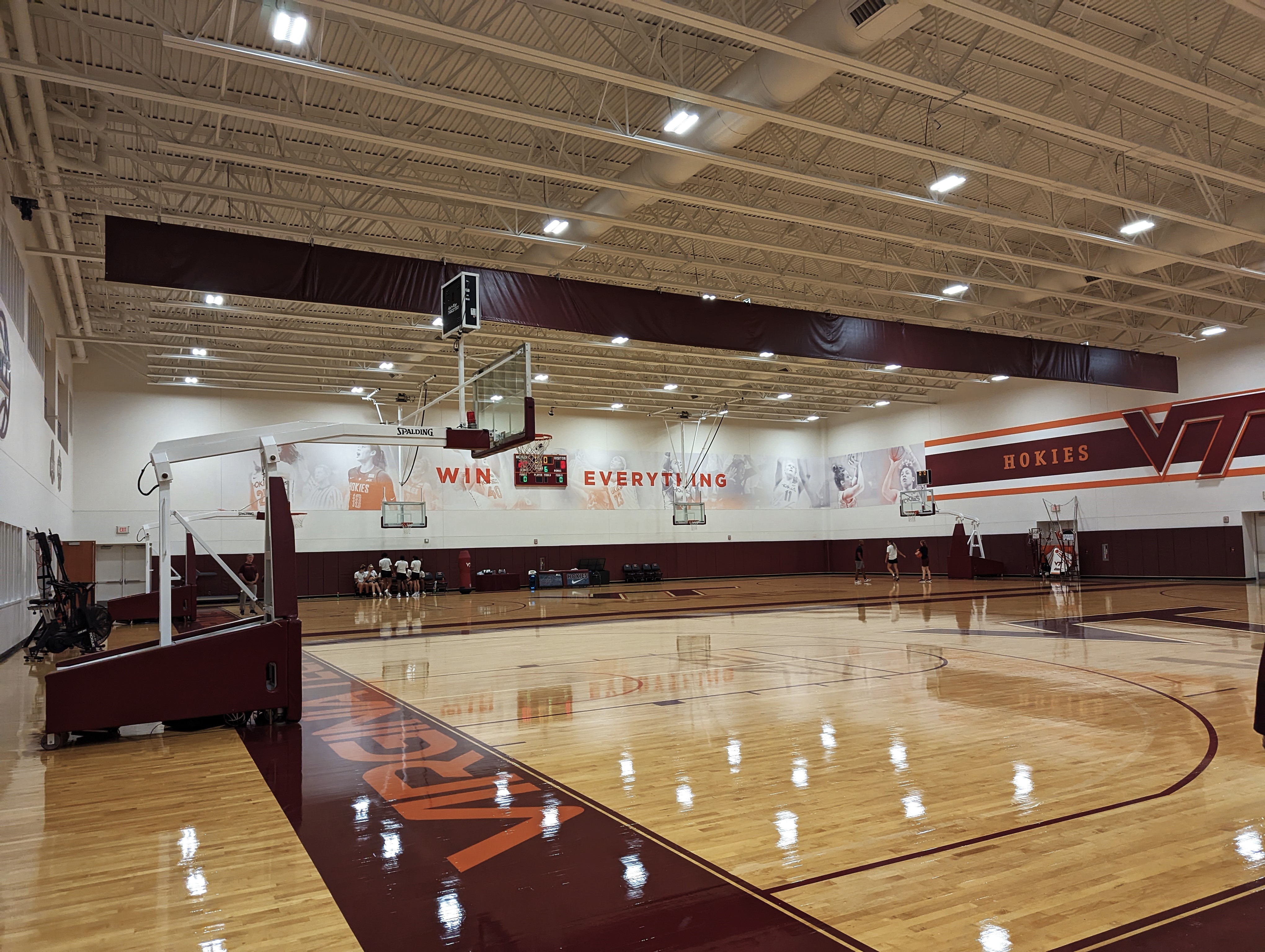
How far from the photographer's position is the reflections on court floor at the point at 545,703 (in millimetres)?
7805

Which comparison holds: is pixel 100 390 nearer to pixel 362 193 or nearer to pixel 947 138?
pixel 362 193

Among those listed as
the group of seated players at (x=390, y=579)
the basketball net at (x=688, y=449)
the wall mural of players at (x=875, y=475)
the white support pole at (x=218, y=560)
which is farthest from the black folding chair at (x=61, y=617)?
the wall mural of players at (x=875, y=475)

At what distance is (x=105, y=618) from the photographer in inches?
523

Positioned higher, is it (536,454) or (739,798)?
(536,454)

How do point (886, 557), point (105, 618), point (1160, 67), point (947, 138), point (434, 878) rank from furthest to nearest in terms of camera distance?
point (886, 557) < point (947, 138) < point (105, 618) < point (1160, 67) < point (434, 878)

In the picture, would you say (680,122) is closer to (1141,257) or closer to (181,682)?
(181,682)

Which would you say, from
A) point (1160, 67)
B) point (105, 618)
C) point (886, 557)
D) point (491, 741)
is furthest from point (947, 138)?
point (886, 557)

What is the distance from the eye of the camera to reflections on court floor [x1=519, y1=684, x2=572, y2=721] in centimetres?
780

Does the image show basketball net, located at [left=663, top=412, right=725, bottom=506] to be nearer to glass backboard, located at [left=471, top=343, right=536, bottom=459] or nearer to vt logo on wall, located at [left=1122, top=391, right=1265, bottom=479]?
vt logo on wall, located at [left=1122, top=391, right=1265, bottom=479]

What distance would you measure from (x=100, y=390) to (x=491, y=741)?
2713 cm

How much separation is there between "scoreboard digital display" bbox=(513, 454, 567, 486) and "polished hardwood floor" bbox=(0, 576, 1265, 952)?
75.5 ft

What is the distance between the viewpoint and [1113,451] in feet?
94.6

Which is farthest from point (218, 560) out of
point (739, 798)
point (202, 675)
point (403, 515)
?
point (403, 515)

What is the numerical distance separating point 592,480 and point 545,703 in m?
27.5
